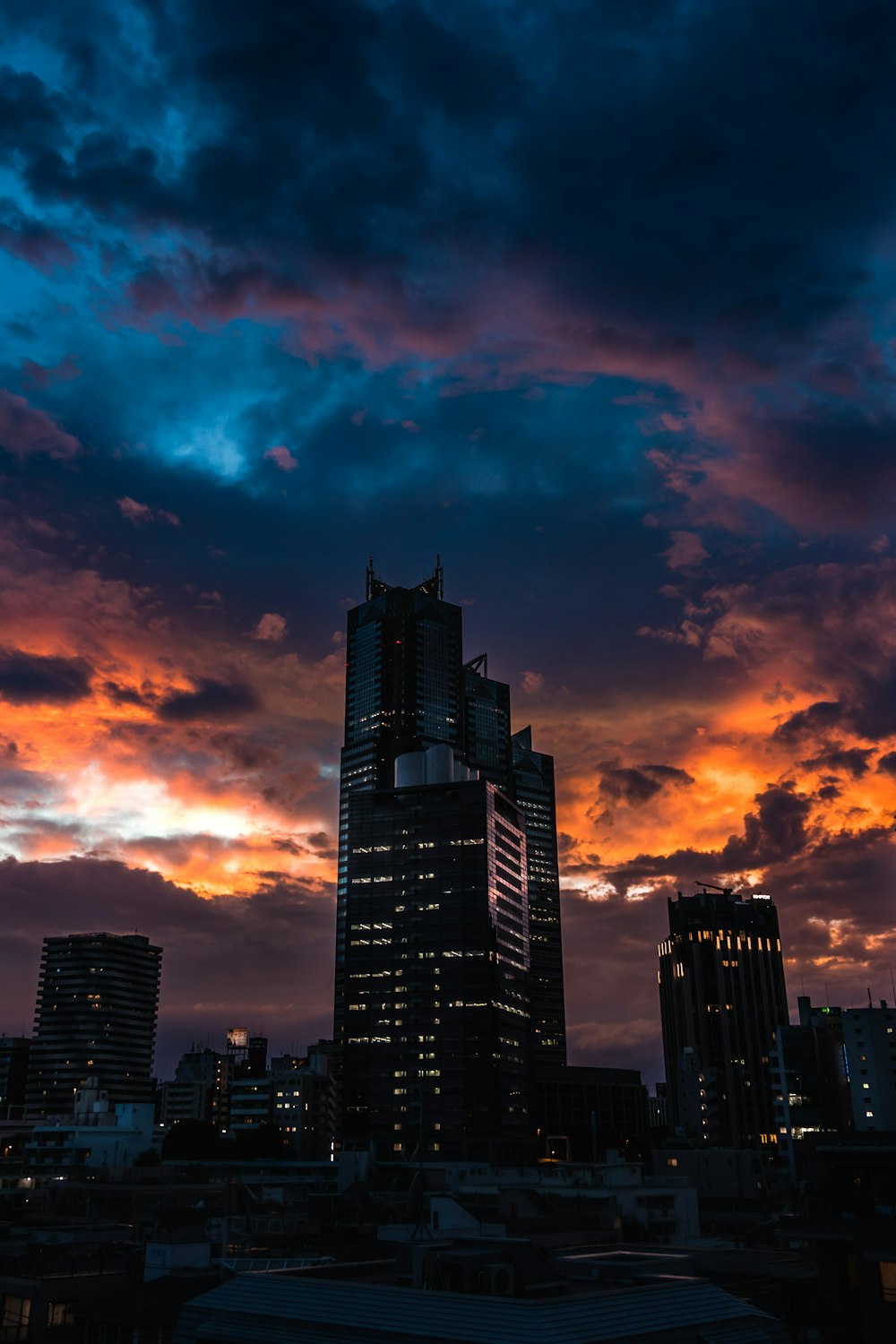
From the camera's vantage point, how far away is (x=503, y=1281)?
43.5 m

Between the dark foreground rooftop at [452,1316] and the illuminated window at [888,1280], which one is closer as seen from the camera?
the dark foreground rooftop at [452,1316]

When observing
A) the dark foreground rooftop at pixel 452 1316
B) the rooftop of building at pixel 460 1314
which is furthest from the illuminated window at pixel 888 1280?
the rooftop of building at pixel 460 1314

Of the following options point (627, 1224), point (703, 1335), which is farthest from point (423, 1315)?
point (627, 1224)

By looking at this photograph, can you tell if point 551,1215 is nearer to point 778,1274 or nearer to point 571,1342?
point 778,1274

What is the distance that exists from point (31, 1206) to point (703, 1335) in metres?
85.0

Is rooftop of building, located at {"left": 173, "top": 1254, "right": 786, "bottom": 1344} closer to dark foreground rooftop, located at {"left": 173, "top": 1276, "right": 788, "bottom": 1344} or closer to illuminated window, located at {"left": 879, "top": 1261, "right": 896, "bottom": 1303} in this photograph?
dark foreground rooftop, located at {"left": 173, "top": 1276, "right": 788, "bottom": 1344}

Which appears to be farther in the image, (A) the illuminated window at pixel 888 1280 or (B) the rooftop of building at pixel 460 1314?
(A) the illuminated window at pixel 888 1280

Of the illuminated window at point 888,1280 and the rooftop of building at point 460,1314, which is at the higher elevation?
the rooftop of building at point 460,1314

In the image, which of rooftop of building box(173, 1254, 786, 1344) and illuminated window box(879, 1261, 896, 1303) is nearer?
rooftop of building box(173, 1254, 786, 1344)

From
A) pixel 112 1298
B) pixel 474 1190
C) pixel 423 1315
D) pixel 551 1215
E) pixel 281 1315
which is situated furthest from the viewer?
pixel 474 1190

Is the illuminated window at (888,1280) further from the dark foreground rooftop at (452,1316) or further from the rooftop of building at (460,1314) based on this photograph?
the rooftop of building at (460,1314)

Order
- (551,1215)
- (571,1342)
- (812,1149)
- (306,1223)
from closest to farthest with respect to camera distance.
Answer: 1. (571,1342)
2. (812,1149)
3. (551,1215)
4. (306,1223)

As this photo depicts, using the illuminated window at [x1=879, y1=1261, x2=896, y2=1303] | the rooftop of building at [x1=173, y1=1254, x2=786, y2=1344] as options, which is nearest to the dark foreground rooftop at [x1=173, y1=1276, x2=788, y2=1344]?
the rooftop of building at [x1=173, y1=1254, x2=786, y2=1344]

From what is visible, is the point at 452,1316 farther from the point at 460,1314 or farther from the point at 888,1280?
the point at 888,1280
